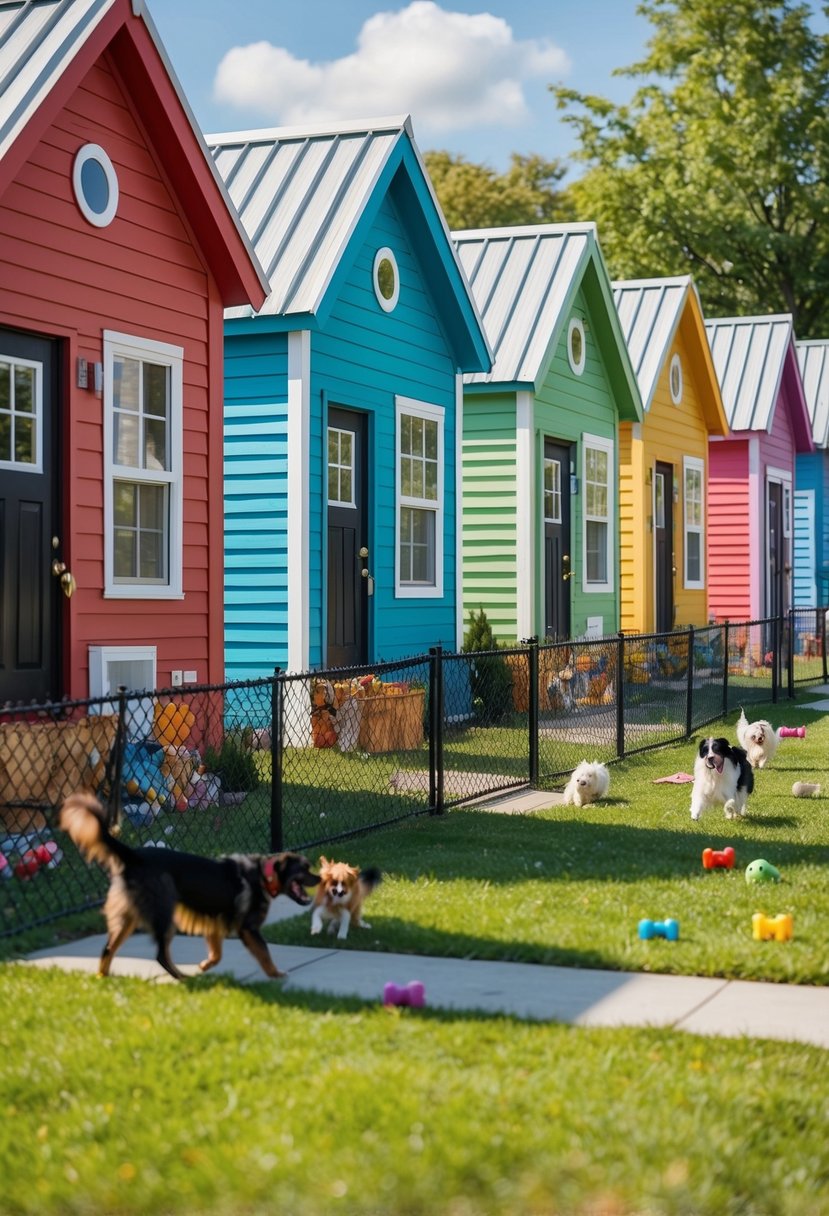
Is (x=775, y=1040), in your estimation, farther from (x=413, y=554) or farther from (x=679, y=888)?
(x=413, y=554)

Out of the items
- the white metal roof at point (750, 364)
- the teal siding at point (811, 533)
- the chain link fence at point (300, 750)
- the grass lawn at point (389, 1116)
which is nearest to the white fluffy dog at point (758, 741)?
the chain link fence at point (300, 750)

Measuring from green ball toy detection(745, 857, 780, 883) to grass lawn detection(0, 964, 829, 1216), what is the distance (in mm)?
2645

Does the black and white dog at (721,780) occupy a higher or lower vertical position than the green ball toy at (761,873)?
higher

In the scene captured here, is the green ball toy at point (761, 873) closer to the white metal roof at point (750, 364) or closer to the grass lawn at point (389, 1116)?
the grass lawn at point (389, 1116)

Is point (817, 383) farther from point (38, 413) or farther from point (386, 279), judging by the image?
point (38, 413)

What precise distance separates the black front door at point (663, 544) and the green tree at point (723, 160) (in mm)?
20527

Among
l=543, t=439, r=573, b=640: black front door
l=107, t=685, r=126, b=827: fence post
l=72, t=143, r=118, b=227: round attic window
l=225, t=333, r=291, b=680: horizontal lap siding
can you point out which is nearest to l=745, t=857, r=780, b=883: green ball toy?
l=107, t=685, r=126, b=827: fence post

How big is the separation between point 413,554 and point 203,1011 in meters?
10.6

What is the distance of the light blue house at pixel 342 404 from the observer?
13.1m

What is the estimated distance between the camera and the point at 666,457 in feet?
76.3

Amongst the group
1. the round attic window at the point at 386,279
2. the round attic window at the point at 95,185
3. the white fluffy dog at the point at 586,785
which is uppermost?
the round attic window at the point at 386,279

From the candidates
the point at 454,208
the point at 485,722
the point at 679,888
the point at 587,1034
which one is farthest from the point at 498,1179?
the point at 454,208

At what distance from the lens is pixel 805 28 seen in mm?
42219

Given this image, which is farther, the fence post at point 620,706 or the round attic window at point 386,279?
the round attic window at point 386,279
